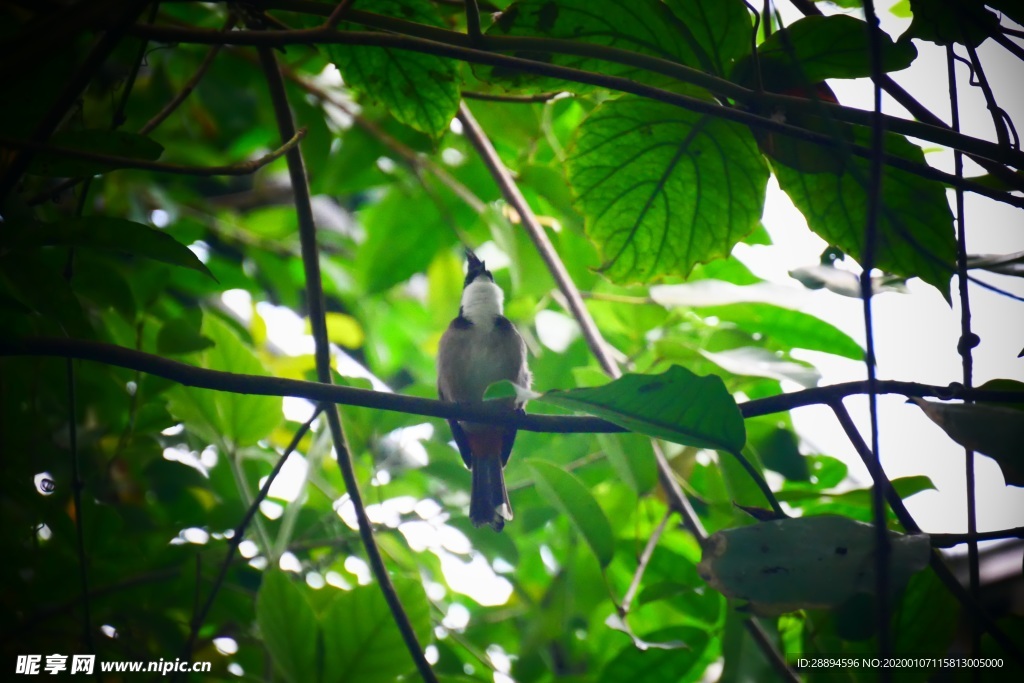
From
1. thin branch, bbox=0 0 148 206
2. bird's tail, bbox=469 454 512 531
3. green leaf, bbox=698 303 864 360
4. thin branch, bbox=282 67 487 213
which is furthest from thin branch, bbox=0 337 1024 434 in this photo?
thin branch, bbox=282 67 487 213

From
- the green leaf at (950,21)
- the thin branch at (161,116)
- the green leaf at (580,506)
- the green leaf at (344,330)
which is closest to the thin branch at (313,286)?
the thin branch at (161,116)

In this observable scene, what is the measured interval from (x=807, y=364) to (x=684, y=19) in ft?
3.93

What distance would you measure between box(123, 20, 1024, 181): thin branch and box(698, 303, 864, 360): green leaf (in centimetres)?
90

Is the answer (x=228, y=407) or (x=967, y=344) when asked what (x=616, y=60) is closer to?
(x=967, y=344)

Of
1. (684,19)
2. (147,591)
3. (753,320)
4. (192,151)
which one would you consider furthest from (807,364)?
(192,151)

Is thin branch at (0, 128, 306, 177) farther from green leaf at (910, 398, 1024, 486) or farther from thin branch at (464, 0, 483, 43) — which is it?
green leaf at (910, 398, 1024, 486)

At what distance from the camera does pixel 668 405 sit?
55.9 inches

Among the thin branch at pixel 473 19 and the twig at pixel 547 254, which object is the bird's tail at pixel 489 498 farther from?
the thin branch at pixel 473 19

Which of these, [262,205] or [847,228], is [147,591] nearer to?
[847,228]

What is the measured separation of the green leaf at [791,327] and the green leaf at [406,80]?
47.2 inches

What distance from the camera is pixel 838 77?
180 cm

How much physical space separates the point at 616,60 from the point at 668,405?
0.69 meters

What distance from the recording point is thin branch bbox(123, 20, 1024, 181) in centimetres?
147

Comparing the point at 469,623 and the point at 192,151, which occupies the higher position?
the point at 192,151
